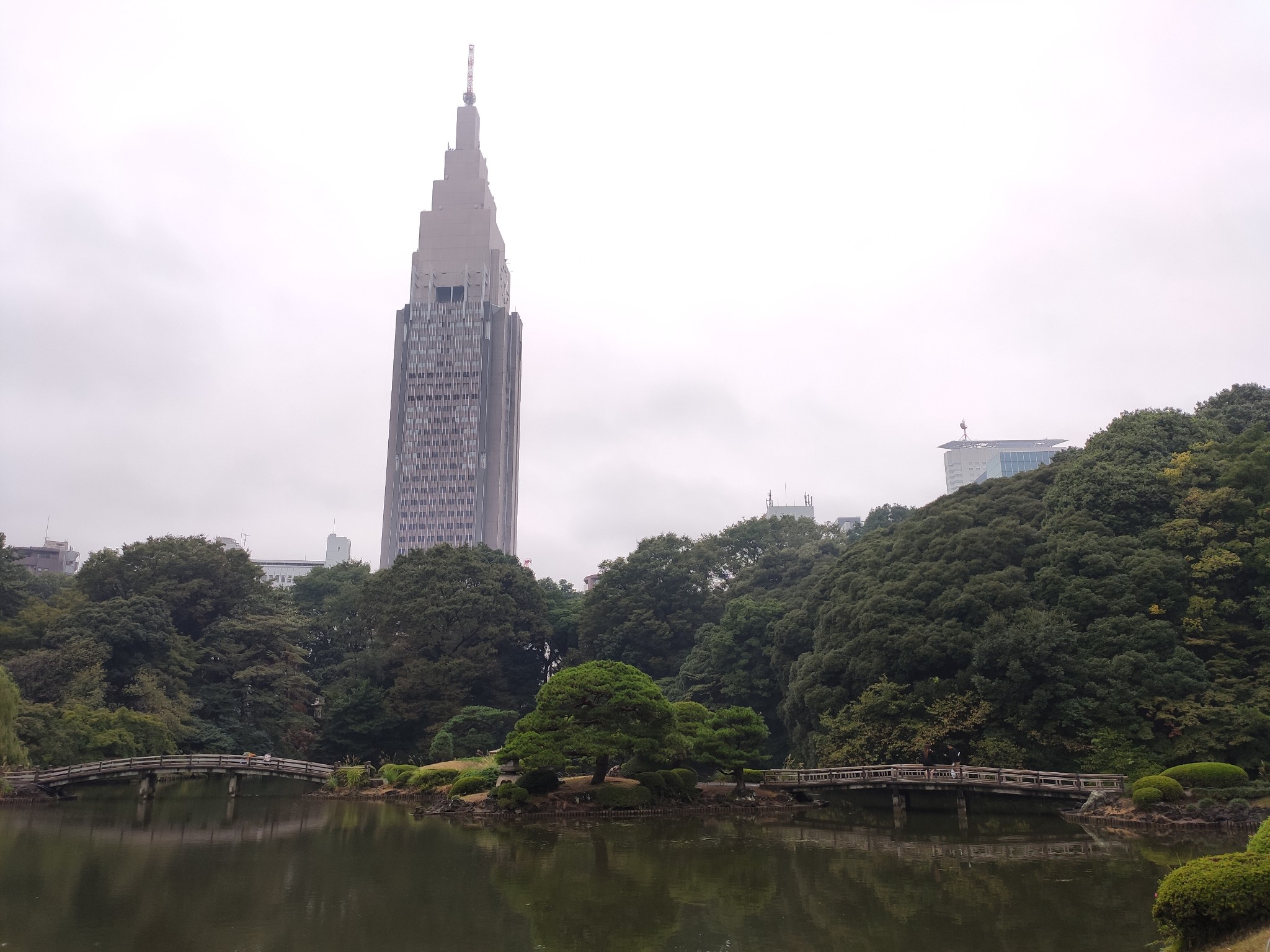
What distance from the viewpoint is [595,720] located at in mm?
28312

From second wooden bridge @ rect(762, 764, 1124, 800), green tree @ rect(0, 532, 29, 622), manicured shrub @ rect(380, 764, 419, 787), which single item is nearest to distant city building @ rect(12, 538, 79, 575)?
green tree @ rect(0, 532, 29, 622)

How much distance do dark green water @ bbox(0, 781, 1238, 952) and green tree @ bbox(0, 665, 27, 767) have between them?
2.63 m

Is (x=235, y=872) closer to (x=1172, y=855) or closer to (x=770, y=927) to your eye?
(x=770, y=927)

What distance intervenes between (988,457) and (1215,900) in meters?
162

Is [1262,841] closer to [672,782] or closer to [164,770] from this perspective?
[672,782]

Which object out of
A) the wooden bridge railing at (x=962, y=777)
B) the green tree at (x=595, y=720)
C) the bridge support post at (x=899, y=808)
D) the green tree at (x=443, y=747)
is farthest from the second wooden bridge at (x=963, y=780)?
the green tree at (x=443, y=747)

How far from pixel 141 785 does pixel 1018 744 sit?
32797 millimetres

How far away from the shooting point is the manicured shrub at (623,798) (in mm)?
28297

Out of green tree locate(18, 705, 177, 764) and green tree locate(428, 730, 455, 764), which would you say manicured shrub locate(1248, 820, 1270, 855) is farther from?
green tree locate(18, 705, 177, 764)

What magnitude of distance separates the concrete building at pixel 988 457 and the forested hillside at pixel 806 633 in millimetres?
102360

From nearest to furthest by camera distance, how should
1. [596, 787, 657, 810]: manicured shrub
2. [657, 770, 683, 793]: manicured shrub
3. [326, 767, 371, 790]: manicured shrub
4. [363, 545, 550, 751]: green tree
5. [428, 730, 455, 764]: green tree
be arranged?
1. [596, 787, 657, 810]: manicured shrub
2. [657, 770, 683, 793]: manicured shrub
3. [326, 767, 371, 790]: manicured shrub
4. [428, 730, 455, 764]: green tree
5. [363, 545, 550, 751]: green tree

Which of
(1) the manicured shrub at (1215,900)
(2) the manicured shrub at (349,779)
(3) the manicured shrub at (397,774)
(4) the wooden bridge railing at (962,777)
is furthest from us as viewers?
(2) the manicured shrub at (349,779)

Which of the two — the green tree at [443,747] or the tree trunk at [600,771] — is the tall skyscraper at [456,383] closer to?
the green tree at [443,747]

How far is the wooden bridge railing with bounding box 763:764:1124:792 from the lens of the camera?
969 inches
